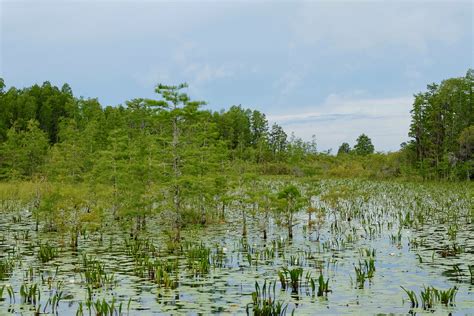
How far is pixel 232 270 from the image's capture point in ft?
38.7

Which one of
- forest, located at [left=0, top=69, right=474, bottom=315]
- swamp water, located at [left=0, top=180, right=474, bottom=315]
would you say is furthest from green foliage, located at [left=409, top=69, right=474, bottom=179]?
swamp water, located at [left=0, top=180, right=474, bottom=315]

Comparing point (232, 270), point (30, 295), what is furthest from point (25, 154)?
point (30, 295)

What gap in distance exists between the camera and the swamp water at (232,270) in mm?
8805

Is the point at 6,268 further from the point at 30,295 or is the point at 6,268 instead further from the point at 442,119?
the point at 442,119

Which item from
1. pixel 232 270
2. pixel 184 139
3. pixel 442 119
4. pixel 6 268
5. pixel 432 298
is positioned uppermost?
pixel 442 119

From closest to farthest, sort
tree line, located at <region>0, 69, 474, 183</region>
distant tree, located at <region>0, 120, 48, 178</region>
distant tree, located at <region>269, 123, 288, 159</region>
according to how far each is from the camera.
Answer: tree line, located at <region>0, 69, 474, 183</region>
distant tree, located at <region>0, 120, 48, 178</region>
distant tree, located at <region>269, 123, 288, 159</region>

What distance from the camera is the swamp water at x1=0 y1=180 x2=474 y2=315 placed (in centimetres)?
880

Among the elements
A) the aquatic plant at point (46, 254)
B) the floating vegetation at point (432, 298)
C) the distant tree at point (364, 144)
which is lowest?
the floating vegetation at point (432, 298)

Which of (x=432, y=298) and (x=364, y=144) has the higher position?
(x=364, y=144)

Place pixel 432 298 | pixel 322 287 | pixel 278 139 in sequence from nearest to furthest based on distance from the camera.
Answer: pixel 432 298 → pixel 322 287 → pixel 278 139

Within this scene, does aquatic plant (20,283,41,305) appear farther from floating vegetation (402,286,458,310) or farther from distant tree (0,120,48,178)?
distant tree (0,120,48,178)

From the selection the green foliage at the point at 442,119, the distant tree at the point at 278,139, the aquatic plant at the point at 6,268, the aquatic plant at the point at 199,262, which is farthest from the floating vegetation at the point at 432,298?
the distant tree at the point at 278,139

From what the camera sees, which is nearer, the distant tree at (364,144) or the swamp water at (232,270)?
the swamp water at (232,270)

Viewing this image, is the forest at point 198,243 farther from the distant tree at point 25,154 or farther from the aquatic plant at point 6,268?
the distant tree at point 25,154
